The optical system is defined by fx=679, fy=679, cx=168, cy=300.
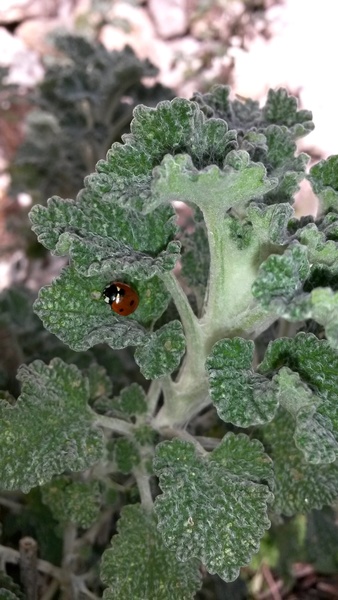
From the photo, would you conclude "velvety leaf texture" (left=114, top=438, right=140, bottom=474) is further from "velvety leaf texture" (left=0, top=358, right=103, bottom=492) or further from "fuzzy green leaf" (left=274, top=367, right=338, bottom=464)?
"fuzzy green leaf" (left=274, top=367, right=338, bottom=464)

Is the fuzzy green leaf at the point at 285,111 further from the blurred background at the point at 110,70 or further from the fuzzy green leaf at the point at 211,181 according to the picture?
the blurred background at the point at 110,70

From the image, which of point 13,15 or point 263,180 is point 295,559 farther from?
point 13,15

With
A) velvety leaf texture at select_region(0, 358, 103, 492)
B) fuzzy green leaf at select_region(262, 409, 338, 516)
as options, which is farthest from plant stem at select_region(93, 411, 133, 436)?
fuzzy green leaf at select_region(262, 409, 338, 516)

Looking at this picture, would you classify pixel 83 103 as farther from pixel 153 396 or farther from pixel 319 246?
pixel 319 246

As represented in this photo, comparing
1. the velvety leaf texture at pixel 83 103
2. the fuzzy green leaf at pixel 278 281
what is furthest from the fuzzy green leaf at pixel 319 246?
the velvety leaf texture at pixel 83 103

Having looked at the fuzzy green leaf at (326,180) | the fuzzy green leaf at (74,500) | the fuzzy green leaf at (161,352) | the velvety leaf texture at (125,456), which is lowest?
the fuzzy green leaf at (74,500)

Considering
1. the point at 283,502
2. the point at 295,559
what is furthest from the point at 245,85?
the point at 283,502
